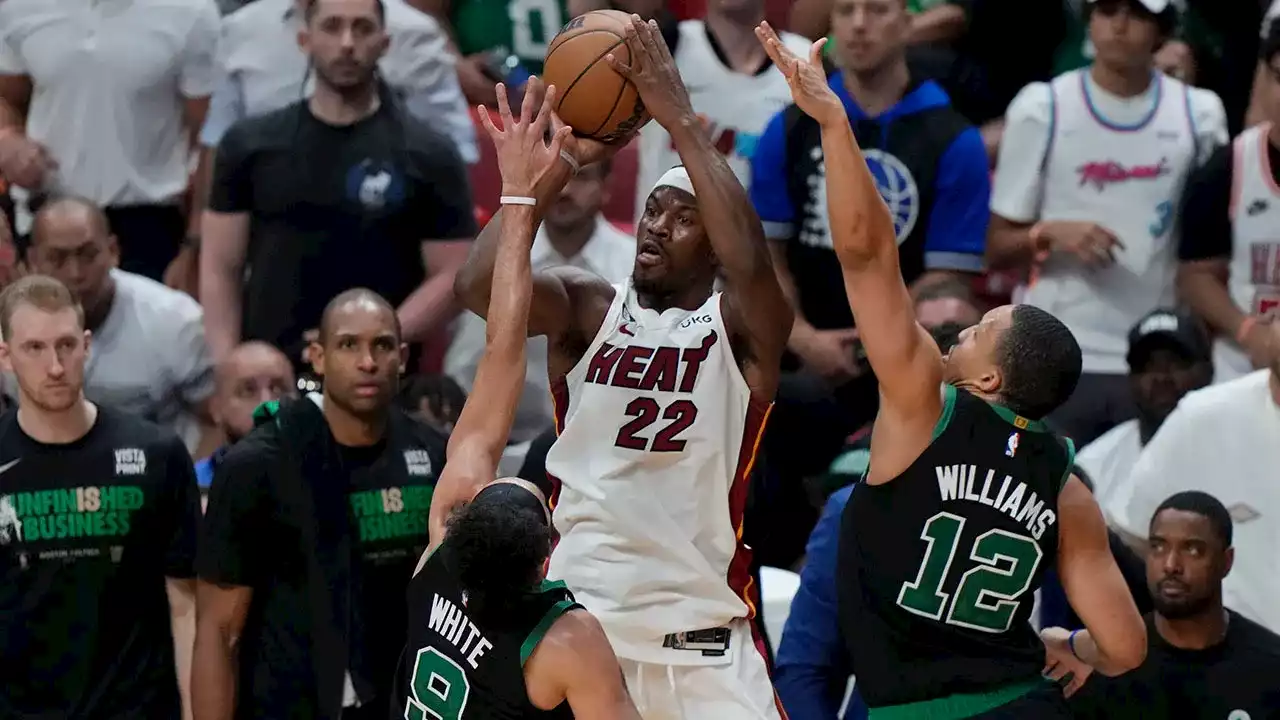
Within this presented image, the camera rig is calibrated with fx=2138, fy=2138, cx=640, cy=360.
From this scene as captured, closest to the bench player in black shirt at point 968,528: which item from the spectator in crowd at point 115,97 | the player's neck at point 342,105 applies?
the player's neck at point 342,105

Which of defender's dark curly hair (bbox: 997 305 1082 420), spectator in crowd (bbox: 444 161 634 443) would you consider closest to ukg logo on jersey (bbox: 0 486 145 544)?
spectator in crowd (bbox: 444 161 634 443)

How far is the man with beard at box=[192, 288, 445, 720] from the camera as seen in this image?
21.5 ft

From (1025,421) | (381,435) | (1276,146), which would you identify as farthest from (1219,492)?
(381,435)

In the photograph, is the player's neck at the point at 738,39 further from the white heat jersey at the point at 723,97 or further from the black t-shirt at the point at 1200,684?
the black t-shirt at the point at 1200,684

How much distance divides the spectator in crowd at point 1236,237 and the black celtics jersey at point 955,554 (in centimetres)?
309

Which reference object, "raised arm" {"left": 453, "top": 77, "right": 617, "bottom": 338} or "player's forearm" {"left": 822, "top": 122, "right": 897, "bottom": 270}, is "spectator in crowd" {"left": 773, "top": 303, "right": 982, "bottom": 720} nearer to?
"player's forearm" {"left": 822, "top": 122, "right": 897, "bottom": 270}

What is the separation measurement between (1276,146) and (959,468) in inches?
141

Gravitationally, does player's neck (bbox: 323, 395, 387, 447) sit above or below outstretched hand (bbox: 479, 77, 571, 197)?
below

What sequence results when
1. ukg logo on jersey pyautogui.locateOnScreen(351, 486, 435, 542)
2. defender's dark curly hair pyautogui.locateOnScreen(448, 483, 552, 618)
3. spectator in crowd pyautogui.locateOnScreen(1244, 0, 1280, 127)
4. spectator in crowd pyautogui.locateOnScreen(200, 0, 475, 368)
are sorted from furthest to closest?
spectator in crowd pyautogui.locateOnScreen(1244, 0, 1280, 127) < spectator in crowd pyautogui.locateOnScreen(200, 0, 475, 368) < ukg logo on jersey pyautogui.locateOnScreen(351, 486, 435, 542) < defender's dark curly hair pyautogui.locateOnScreen(448, 483, 552, 618)

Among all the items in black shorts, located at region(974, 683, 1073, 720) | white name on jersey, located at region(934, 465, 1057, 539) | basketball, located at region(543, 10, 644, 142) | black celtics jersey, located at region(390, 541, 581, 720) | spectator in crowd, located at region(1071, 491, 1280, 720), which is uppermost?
basketball, located at region(543, 10, 644, 142)

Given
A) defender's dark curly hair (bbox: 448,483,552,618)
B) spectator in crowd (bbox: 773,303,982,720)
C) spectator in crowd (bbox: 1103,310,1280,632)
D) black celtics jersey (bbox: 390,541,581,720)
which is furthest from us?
spectator in crowd (bbox: 1103,310,1280,632)

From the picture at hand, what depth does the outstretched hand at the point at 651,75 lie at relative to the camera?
17.4ft

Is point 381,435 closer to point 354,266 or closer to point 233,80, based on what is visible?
point 354,266

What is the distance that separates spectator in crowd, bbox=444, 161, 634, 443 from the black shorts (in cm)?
316
